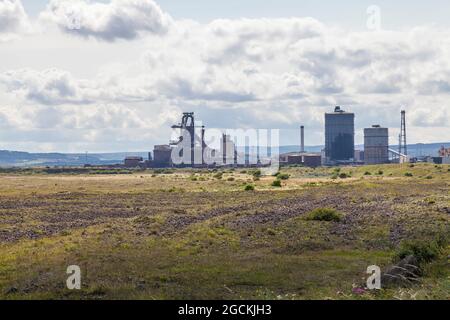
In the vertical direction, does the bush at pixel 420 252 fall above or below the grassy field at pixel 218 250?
above

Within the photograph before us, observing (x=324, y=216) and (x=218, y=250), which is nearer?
(x=218, y=250)

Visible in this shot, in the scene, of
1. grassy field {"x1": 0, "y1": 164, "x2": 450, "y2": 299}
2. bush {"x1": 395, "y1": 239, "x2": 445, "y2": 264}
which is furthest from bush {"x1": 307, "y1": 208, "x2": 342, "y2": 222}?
bush {"x1": 395, "y1": 239, "x2": 445, "y2": 264}

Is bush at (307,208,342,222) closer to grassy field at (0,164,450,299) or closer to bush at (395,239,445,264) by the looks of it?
grassy field at (0,164,450,299)

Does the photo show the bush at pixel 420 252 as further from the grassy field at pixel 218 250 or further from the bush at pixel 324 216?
the bush at pixel 324 216

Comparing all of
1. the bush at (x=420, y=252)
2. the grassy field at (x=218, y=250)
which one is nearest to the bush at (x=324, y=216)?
the grassy field at (x=218, y=250)

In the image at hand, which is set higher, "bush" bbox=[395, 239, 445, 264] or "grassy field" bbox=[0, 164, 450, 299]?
"bush" bbox=[395, 239, 445, 264]

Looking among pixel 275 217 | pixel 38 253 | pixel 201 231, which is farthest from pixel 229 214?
pixel 38 253

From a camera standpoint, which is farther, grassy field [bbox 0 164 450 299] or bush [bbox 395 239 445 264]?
bush [bbox 395 239 445 264]

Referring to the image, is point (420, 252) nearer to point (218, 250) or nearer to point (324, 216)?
point (218, 250)

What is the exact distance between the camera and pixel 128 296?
19906 millimetres

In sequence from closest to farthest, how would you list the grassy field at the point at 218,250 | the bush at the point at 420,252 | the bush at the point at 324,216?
the grassy field at the point at 218,250 < the bush at the point at 420,252 < the bush at the point at 324,216

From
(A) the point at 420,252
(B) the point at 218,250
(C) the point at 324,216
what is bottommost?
(B) the point at 218,250

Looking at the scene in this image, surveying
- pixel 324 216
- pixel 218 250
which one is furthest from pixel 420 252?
pixel 324 216
